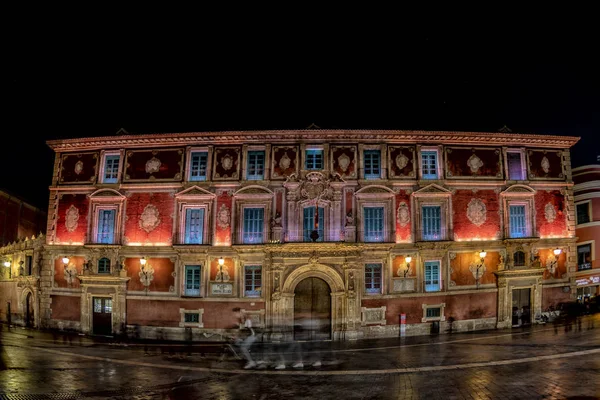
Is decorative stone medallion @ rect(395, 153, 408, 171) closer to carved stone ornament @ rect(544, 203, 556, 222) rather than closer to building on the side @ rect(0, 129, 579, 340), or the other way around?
building on the side @ rect(0, 129, 579, 340)

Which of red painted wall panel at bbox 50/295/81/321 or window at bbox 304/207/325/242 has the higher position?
window at bbox 304/207/325/242

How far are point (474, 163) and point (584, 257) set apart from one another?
Answer: 12.5 meters

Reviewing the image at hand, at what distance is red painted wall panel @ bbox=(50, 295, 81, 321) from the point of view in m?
30.1

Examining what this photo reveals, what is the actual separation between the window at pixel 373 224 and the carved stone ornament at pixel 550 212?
1193 cm

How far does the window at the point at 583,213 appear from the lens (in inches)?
1329

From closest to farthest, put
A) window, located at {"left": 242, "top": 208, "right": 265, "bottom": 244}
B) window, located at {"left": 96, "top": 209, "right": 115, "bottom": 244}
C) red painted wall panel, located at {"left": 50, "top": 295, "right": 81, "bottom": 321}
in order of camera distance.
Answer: window, located at {"left": 242, "top": 208, "right": 265, "bottom": 244} → window, located at {"left": 96, "top": 209, "right": 115, "bottom": 244} → red painted wall panel, located at {"left": 50, "top": 295, "right": 81, "bottom": 321}

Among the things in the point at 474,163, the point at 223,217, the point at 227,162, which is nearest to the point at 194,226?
the point at 223,217

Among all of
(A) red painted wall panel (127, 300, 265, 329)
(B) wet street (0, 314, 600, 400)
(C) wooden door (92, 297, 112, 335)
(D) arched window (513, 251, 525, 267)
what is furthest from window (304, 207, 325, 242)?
(C) wooden door (92, 297, 112, 335)

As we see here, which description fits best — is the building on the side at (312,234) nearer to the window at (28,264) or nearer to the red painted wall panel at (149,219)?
the red painted wall panel at (149,219)

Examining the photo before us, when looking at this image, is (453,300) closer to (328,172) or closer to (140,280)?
(328,172)

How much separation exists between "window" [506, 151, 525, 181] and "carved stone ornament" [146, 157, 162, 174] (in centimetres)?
2411

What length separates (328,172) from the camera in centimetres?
2859

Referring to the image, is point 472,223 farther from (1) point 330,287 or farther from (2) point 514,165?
(1) point 330,287

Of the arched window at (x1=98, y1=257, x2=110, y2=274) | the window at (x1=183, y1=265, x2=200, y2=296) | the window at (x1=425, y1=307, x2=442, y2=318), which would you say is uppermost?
the arched window at (x1=98, y1=257, x2=110, y2=274)
